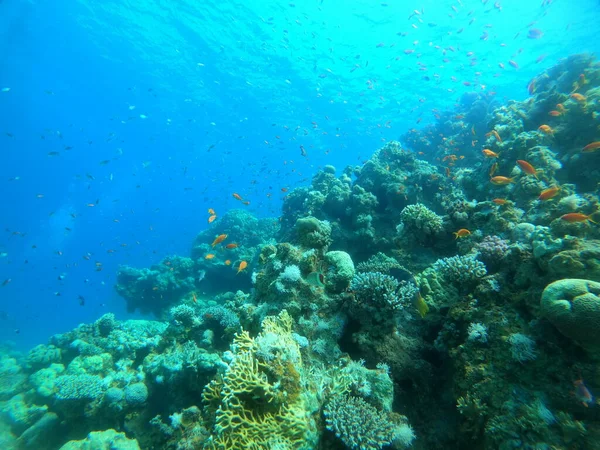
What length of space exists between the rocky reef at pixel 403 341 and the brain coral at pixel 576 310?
0.02 m

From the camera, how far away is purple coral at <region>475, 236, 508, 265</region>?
219 inches

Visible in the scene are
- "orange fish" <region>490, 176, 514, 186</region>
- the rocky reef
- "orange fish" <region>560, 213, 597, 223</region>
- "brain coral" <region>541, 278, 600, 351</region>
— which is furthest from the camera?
"orange fish" <region>490, 176, 514, 186</region>

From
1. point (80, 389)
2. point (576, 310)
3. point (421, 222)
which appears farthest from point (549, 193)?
point (80, 389)

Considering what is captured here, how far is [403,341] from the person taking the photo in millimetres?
5254

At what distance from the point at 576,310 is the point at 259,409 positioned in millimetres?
4261

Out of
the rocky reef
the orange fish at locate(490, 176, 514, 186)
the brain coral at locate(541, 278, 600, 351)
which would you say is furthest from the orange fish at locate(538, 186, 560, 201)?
the brain coral at locate(541, 278, 600, 351)

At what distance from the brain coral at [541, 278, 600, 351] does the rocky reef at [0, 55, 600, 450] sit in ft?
0.06

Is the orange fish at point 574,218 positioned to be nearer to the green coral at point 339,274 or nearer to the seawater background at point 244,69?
the green coral at point 339,274

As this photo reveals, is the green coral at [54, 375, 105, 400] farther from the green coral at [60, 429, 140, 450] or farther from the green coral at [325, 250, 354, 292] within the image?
the green coral at [325, 250, 354, 292]

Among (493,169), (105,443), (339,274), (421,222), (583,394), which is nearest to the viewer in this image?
(583,394)

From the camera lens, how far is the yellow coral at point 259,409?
10.9 feet

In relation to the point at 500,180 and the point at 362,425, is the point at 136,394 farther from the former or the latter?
the point at 500,180

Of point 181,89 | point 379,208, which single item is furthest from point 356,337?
point 181,89

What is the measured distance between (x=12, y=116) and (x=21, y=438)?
82011mm
